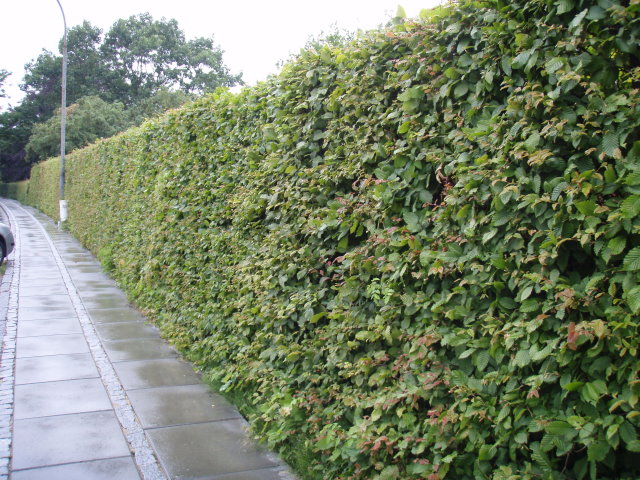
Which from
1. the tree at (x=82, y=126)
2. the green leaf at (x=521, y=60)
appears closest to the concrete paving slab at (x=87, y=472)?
the green leaf at (x=521, y=60)

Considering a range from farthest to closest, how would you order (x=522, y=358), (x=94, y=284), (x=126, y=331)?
(x=94, y=284)
(x=126, y=331)
(x=522, y=358)

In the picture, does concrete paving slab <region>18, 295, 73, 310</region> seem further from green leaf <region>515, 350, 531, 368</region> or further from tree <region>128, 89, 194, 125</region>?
tree <region>128, 89, 194, 125</region>

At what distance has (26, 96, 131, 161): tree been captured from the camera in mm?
38656

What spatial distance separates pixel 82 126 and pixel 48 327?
34645mm

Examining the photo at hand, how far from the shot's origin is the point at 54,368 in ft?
20.6

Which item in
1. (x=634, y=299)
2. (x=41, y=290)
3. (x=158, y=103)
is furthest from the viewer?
(x=158, y=103)

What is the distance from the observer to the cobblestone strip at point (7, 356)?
4309mm

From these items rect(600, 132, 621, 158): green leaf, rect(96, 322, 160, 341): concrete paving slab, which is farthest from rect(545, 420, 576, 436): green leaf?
rect(96, 322, 160, 341): concrete paving slab

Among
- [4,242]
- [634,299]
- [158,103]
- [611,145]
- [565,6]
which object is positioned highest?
[158,103]

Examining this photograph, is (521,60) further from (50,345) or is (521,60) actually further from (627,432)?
(50,345)

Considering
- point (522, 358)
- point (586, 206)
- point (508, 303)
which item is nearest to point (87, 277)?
point (508, 303)

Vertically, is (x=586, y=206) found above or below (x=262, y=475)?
above

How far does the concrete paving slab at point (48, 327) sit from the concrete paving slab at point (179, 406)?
289cm

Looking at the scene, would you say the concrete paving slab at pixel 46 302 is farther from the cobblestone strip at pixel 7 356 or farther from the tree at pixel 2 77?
the tree at pixel 2 77
